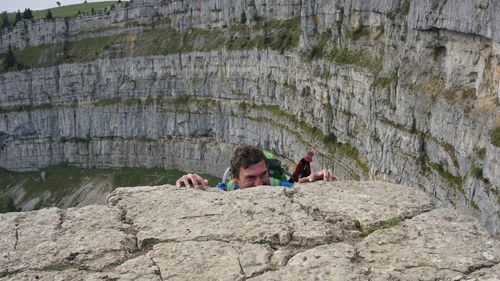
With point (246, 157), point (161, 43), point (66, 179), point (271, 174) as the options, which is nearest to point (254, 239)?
point (246, 157)

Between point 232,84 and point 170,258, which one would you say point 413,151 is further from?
point 232,84

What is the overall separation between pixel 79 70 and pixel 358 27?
76717 millimetres

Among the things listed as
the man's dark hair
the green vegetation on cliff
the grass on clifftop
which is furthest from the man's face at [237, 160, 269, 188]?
the grass on clifftop

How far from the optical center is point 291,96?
222 feet

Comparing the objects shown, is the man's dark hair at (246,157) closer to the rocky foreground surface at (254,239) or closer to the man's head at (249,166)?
the man's head at (249,166)

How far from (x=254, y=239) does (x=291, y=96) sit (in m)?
59.4

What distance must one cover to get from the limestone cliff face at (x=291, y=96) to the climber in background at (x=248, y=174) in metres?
16.9

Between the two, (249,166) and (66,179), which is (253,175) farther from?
(66,179)

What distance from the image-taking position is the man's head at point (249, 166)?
1051 cm

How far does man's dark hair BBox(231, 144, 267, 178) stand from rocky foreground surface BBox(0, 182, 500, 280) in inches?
22.3

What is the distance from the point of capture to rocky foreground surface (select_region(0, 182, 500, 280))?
26.5 feet

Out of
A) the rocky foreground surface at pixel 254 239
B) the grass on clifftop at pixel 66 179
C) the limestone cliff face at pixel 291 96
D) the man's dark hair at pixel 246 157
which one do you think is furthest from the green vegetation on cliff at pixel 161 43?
the rocky foreground surface at pixel 254 239

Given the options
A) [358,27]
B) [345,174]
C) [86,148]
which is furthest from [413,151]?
[86,148]

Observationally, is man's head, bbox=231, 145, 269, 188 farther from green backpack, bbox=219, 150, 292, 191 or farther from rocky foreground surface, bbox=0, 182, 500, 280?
rocky foreground surface, bbox=0, 182, 500, 280
